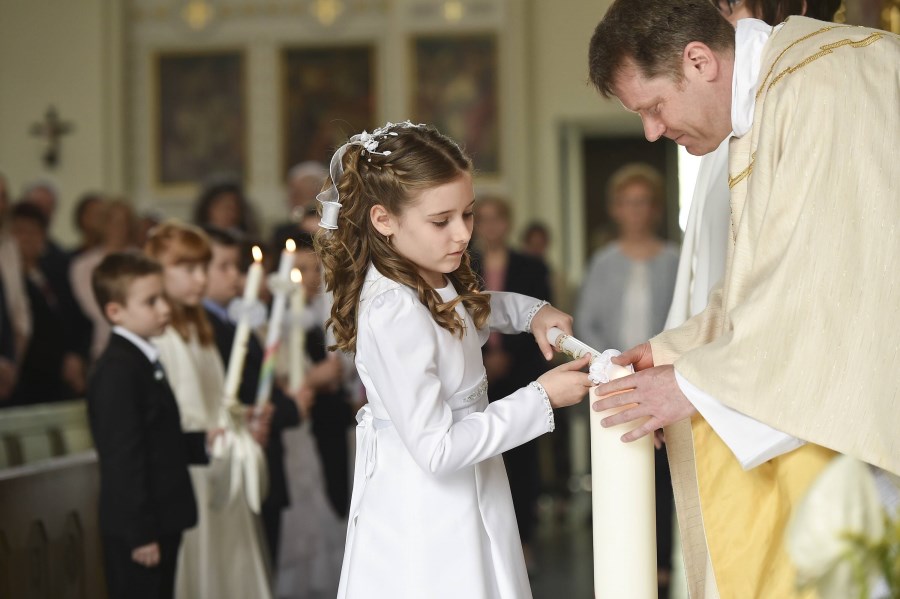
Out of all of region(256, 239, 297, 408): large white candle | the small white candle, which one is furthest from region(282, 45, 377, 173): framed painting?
region(256, 239, 297, 408): large white candle

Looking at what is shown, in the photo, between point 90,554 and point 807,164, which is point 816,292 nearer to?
point 807,164

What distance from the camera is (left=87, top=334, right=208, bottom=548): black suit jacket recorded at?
3543 millimetres

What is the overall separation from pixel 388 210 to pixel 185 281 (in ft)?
6.71

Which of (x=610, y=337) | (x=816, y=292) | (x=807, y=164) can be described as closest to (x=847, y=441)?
(x=816, y=292)

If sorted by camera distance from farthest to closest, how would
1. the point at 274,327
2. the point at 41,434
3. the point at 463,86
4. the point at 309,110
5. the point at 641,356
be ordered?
the point at 309,110, the point at 463,86, the point at 41,434, the point at 274,327, the point at 641,356

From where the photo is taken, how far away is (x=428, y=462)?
2336mm

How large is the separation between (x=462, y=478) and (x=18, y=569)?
180 cm

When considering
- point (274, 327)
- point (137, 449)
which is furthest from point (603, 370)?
point (274, 327)

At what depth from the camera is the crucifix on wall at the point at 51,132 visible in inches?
456

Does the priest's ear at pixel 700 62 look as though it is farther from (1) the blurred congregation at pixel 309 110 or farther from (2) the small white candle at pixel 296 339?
(1) the blurred congregation at pixel 309 110

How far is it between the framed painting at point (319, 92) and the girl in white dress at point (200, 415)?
25.5 feet

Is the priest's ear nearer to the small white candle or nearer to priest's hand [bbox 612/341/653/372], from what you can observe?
priest's hand [bbox 612/341/653/372]

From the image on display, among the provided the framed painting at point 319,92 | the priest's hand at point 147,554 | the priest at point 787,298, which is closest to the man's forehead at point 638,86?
the priest at point 787,298

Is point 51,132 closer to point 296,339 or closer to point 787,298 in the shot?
point 296,339
